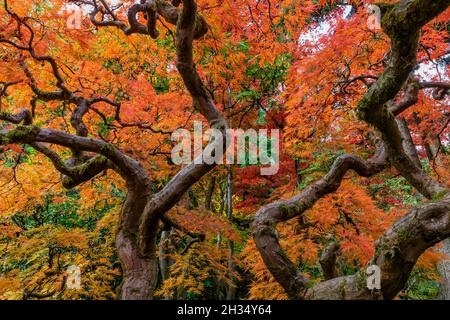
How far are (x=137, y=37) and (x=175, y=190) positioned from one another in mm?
3037

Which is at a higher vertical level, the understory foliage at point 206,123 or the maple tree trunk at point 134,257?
the understory foliage at point 206,123

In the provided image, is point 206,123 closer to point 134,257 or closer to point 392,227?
point 134,257

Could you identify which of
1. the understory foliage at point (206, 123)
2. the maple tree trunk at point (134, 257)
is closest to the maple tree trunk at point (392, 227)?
the understory foliage at point (206, 123)

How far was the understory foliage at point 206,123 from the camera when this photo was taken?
14.2 ft

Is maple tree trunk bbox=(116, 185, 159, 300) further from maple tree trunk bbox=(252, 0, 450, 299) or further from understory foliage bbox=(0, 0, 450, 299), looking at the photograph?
maple tree trunk bbox=(252, 0, 450, 299)

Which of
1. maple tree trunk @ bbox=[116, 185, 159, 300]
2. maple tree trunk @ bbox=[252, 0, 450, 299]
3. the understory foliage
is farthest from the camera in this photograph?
the understory foliage

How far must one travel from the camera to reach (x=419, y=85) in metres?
4.02

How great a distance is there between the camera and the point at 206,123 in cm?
638

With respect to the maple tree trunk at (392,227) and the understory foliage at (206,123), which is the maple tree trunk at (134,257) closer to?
the understory foliage at (206,123)

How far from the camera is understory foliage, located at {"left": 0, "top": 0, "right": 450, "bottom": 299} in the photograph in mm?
4324

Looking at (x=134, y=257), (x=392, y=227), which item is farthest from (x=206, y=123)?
(x=392, y=227)

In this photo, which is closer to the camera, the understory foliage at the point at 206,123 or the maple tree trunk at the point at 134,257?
the maple tree trunk at the point at 134,257

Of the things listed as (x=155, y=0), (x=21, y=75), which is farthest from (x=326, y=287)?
(x=21, y=75)

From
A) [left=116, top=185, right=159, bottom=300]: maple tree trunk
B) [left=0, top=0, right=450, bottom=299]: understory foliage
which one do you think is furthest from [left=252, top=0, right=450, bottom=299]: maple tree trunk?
[left=116, top=185, right=159, bottom=300]: maple tree trunk
